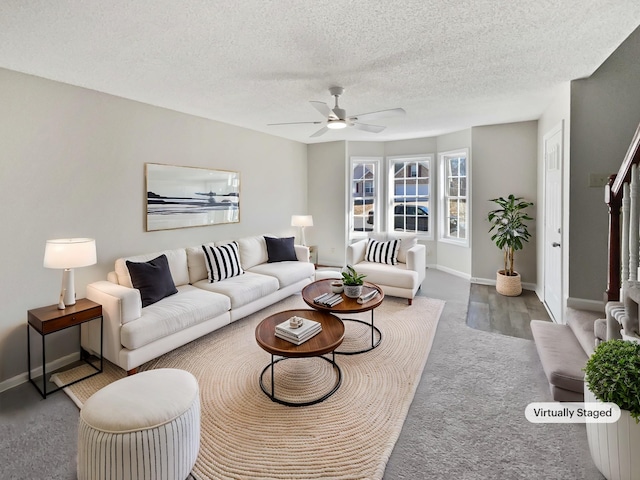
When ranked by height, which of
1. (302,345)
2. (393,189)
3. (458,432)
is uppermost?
(393,189)

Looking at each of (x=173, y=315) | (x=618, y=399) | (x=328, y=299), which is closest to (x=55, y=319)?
(x=173, y=315)

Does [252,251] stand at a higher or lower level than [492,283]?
higher

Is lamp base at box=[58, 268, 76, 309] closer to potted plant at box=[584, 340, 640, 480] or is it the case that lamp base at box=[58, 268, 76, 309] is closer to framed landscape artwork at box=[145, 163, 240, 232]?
framed landscape artwork at box=[145, 163, 240, 232]

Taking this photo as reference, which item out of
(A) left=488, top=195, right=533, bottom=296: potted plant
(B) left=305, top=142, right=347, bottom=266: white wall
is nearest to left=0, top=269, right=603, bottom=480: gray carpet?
(A) left=488, top=195, right=533, bottom=296: potted plant

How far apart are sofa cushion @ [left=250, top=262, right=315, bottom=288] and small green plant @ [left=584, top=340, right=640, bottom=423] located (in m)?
3.27

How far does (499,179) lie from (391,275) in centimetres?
253

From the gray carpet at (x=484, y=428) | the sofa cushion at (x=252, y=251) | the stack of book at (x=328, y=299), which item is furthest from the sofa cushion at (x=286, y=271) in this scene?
the gray carpet at (x=484, y=428)

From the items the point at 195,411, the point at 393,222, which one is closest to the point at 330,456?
the point at 195,411

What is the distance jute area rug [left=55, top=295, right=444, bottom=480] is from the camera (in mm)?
1814

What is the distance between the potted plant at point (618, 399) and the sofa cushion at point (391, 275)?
2663 millimetres

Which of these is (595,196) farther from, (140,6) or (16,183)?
(16,183)

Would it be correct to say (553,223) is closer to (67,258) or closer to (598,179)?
(598,179)

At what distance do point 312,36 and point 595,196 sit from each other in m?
3.03

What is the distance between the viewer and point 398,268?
4.59 metres
